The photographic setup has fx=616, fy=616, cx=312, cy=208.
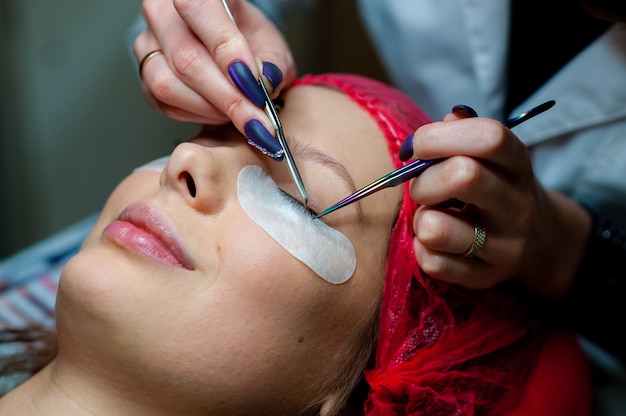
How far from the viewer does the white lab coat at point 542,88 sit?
1.01 m

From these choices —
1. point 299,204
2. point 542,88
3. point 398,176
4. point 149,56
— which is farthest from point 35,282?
point 542,88

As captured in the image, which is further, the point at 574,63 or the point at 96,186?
the point at 96,186

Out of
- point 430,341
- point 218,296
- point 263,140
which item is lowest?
point 430,341

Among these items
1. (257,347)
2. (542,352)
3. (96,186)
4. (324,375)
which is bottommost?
(542,352)

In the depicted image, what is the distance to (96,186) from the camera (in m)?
1.90

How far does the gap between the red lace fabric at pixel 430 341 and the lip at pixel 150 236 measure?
0.28 meters

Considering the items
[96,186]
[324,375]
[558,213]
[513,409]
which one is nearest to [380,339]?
[324,375]

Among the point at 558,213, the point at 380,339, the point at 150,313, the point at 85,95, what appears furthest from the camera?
the point at 85,95

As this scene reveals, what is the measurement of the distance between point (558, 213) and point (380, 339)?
37 cm

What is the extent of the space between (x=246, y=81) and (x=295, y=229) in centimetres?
19

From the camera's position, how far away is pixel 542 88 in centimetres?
110

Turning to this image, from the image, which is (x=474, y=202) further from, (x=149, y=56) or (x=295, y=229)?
(x=149, y=56)

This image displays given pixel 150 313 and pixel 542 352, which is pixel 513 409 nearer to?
pixel 542 352

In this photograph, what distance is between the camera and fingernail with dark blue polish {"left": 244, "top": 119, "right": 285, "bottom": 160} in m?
0.74
